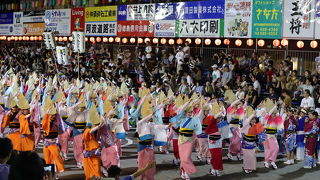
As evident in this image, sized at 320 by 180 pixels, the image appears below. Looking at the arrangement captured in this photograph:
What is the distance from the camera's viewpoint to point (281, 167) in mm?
11062

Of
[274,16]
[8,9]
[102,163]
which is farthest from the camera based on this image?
[8,9]

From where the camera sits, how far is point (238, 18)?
16.7m

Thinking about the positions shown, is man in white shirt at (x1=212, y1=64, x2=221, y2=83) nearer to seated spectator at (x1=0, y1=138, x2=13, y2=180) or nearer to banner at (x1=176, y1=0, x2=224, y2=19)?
banner at (x1=176, y1=0, x2=224, y2=19)

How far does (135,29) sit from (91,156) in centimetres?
1279

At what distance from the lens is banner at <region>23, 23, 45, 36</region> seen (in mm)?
27141

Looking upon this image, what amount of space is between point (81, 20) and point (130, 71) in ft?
17.7

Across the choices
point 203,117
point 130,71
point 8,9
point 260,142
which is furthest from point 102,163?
point 8,9

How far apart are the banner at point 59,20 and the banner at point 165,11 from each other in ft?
22.9

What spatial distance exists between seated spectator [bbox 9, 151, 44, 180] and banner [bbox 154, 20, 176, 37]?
1557cm

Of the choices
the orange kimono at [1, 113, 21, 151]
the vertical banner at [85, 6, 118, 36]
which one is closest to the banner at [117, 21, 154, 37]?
the vertical banner at [85, 6, 118, 36]

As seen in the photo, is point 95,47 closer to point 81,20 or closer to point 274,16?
point 81,20

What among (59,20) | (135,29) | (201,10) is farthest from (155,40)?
(59,20)

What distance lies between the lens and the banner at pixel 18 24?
2906 centimetres

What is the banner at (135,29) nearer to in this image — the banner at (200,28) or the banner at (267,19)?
the banner at (200,28)
